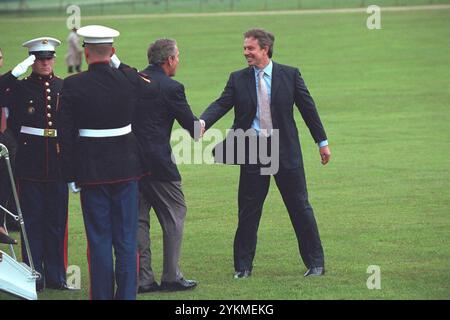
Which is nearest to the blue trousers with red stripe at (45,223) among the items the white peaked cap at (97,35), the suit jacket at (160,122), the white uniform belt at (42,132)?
the white uniform belt at (42,132)

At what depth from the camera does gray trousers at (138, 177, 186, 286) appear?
9148 millimetres

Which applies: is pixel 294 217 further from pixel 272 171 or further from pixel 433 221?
pixel 433 221

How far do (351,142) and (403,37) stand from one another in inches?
866

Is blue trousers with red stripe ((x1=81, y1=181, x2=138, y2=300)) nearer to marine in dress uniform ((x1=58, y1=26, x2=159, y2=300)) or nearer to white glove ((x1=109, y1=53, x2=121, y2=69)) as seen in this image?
marine in dress uniform ((x1=58, y1=26, x2=159, y2=300))

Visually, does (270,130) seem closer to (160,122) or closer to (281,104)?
(281,104)

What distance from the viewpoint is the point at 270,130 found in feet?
31.5

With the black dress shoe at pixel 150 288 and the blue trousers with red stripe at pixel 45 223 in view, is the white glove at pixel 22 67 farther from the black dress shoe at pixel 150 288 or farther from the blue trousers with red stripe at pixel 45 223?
the black dress shoe at pixel 150 288

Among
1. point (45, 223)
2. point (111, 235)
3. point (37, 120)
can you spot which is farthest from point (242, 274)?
point (37, 120)

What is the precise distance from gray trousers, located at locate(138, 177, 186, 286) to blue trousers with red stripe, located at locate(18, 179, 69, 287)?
2.16 feet

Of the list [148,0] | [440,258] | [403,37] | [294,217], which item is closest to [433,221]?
[440,258]

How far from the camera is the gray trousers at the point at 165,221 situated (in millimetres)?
9148

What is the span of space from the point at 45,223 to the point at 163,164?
1.10m

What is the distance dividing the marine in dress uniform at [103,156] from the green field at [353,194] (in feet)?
2.66

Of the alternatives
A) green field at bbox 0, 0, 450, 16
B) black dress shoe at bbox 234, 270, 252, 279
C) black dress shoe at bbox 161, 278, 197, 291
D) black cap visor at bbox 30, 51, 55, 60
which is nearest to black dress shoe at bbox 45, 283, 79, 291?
black dress shoe at bbox 161, 278, 197, 291
